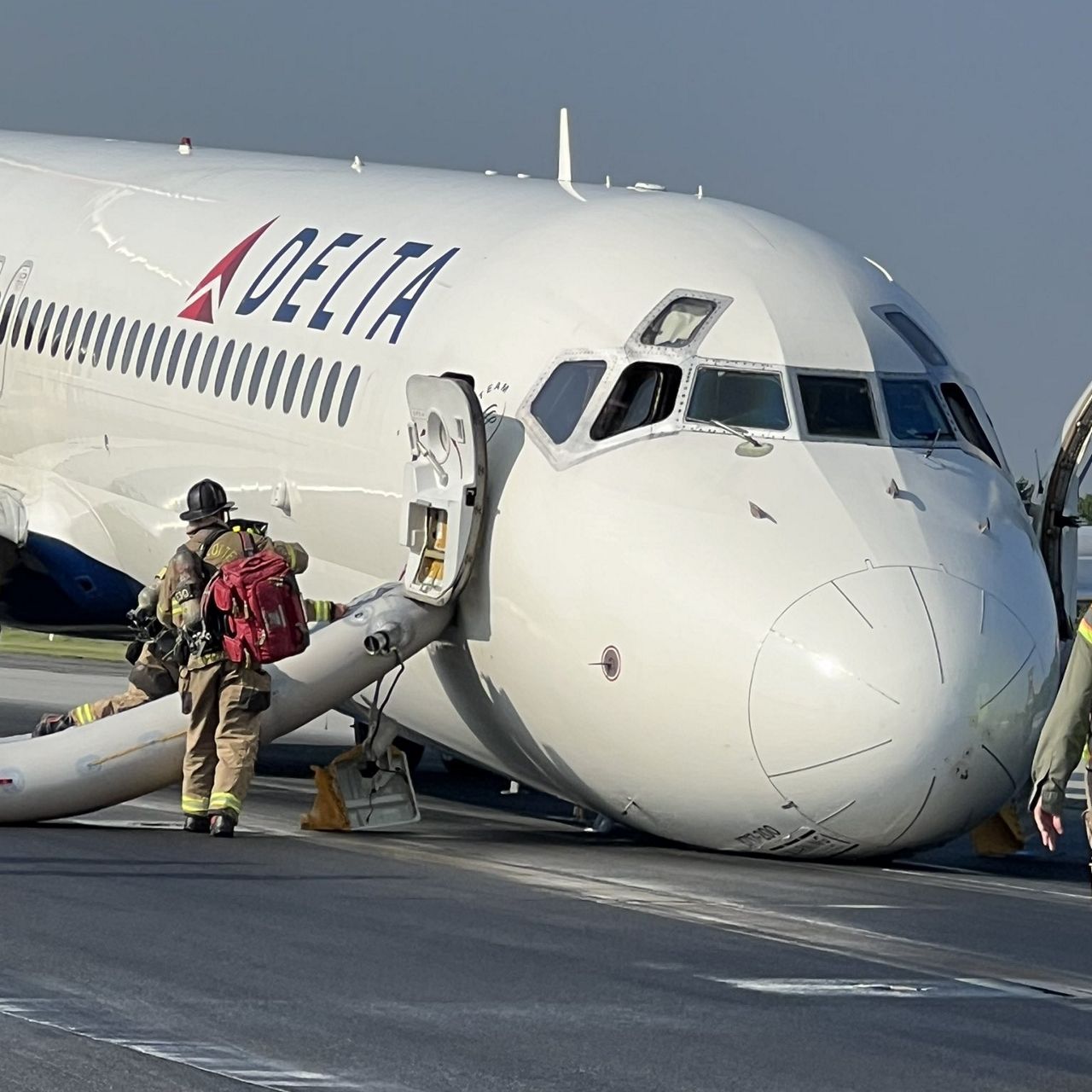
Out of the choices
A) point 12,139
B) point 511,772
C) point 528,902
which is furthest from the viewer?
point 12,139

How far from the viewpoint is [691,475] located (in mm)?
15672

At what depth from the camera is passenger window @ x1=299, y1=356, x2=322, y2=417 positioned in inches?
754

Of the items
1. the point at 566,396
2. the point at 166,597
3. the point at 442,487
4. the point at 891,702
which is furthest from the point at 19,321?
the point at 891,702

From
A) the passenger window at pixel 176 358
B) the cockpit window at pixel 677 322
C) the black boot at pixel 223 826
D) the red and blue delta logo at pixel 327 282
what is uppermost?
the red and blue delta logo at pixel 327 282

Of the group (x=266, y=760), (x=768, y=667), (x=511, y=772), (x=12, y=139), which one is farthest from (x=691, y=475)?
(x=12, y=139)

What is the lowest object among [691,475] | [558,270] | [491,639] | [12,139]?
[491,639]

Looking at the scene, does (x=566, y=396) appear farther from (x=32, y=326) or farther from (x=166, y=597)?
(x=32, y=326)

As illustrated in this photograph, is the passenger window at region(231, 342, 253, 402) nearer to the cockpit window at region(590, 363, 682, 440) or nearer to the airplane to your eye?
the airplane

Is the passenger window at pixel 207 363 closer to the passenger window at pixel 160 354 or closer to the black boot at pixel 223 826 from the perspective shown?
the passenger window at pixel 160 354

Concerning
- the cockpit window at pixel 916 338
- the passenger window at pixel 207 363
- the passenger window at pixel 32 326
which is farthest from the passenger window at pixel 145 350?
the cockpit window at pixel 916 338

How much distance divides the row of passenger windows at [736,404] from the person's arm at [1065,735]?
5507 millimetres

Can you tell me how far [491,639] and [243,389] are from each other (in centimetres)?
443

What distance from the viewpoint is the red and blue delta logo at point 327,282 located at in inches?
Answer: 739

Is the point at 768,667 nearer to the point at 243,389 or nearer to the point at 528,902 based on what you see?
A: the point at 528,902
